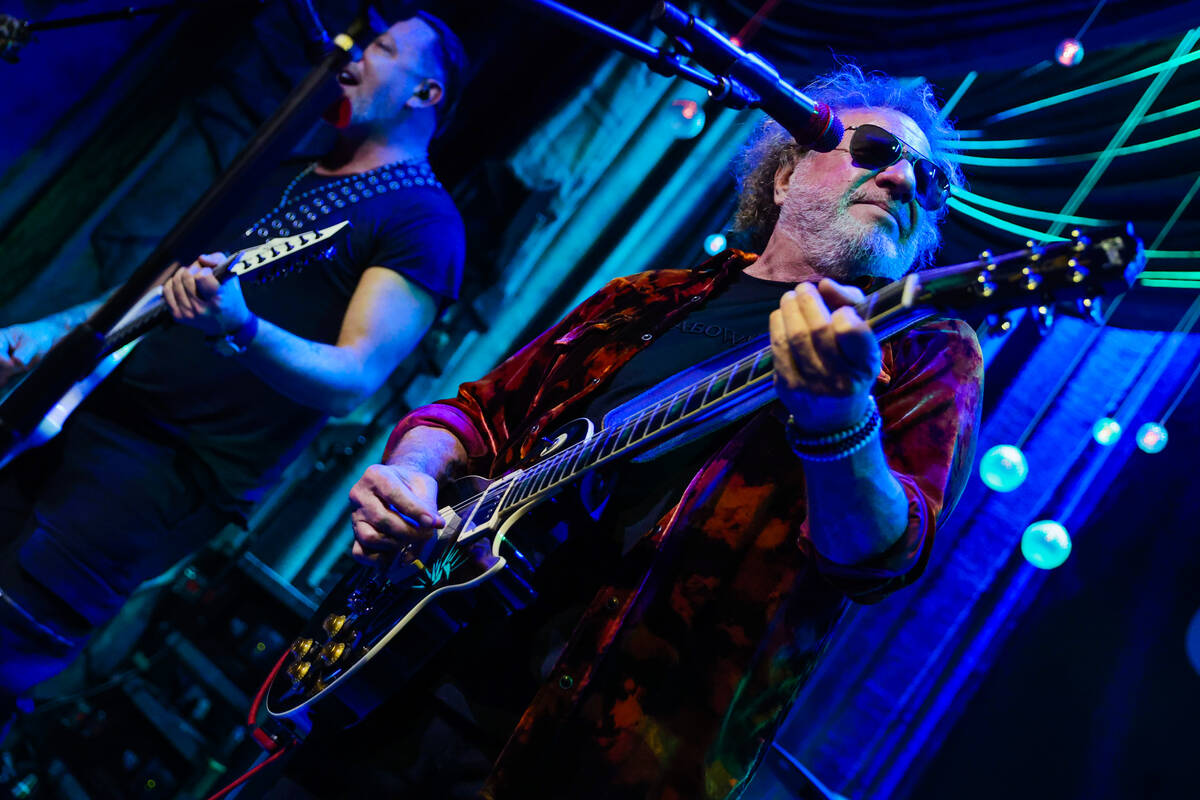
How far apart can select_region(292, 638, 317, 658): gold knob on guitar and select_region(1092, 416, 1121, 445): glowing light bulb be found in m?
2.07

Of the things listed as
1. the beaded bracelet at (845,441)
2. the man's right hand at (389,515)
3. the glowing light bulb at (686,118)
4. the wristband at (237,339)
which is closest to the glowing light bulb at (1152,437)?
the beaded bracelet at (845,441)

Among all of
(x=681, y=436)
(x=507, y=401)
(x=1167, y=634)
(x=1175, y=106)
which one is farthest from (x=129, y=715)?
(x=1175, y=106)

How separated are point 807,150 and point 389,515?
140 centimetres

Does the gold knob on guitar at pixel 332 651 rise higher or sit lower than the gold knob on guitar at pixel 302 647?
higher

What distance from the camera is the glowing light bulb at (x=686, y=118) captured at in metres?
2.96

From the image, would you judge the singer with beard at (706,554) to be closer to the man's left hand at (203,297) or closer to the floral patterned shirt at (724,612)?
the floral patterned shirt at (724,612)

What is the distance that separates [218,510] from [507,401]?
1.07 metres

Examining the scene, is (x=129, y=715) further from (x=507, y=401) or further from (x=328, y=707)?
(x=507, y=401)

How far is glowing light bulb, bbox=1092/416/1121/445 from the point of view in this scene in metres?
2.23

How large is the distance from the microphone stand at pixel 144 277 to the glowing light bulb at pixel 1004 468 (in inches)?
74.2

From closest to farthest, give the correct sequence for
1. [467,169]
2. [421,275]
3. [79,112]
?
[421,275] < [79,112] < [467,169]

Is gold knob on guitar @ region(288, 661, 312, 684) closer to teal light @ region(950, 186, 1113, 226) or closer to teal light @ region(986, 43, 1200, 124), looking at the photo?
teal light @ region(950, 186, 1113, 226)

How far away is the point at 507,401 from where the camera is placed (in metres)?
1.88

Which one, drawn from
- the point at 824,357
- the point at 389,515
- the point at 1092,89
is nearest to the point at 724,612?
the point at 824,357
